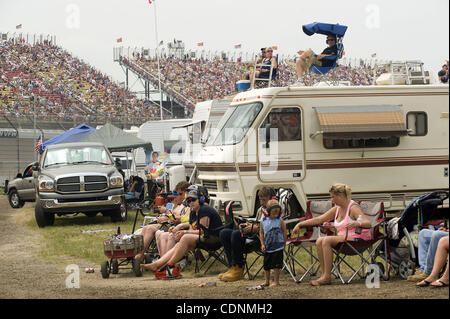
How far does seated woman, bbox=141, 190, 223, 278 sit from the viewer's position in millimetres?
10195

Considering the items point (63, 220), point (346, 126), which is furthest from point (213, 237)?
point (63, 220)

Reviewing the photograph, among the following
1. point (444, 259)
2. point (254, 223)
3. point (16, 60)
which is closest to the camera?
point (444, 259)

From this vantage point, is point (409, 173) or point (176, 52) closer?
point (409, 173)

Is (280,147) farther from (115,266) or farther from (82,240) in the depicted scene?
(82,240)

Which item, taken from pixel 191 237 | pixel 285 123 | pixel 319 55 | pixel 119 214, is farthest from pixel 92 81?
pixel 191 237

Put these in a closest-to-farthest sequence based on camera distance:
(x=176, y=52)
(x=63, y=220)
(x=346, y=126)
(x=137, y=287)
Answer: (x=137, y=287) < (x=346, y=126) < (x=63, y=220) < (x=176, y=52)

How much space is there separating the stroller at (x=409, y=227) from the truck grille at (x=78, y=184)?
9.92 metres

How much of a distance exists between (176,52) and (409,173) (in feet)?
150

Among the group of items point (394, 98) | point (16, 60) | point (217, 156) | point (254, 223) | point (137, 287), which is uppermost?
point (16, 60)

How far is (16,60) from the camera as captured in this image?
1954 inches

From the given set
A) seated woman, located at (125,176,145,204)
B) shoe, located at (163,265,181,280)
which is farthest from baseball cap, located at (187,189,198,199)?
seated woman, located at (125,176,145,204)

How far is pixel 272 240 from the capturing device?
359 inches
